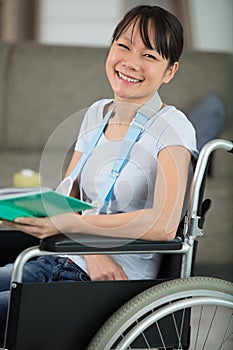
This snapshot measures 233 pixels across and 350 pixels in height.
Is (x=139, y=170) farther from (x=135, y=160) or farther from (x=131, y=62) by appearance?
(x=131, y=62)

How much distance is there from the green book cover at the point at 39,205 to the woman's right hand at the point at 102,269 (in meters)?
0.21

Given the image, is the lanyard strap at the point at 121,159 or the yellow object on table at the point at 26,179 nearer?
the lanyard strap at the point at 121,159

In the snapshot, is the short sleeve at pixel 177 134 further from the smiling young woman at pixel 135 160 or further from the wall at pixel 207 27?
the wall at pixel 207 27

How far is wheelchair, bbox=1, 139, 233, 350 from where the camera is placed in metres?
1.51

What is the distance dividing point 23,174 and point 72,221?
1712 mm

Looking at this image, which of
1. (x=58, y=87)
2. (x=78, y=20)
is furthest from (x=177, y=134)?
(x=78, y=20)

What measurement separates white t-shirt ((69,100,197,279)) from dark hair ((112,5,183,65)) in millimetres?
122

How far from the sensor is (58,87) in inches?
144

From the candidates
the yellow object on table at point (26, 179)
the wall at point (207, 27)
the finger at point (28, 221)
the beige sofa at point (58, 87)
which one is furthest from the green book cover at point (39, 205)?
the wall at point (207, 27)

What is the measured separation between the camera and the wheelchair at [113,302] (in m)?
1.51

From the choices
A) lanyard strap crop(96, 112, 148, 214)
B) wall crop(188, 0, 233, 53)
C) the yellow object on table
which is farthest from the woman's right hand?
wall crop(188, 0, 233, 53)

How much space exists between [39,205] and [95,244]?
0.44 ft

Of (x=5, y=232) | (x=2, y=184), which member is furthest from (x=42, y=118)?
(x=5, y=232)

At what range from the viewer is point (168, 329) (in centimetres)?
160
